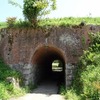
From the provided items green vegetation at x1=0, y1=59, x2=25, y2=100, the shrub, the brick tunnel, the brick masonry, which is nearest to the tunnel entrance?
the brick tunnel

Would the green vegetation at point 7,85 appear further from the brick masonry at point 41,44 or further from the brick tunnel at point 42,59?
the brick tunnel at point 42,59

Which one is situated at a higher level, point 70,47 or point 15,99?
point 70,47

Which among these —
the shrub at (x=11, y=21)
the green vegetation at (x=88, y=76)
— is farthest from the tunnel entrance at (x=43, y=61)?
the shrub at (x=11, y=21)

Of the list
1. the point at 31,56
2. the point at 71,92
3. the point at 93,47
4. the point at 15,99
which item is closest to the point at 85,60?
the point at 93,47

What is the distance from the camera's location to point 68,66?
15.9 m

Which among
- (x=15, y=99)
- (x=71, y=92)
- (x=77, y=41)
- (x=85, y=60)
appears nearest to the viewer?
(x=15, y=99)

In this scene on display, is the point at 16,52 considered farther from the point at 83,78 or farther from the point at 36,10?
the point at 83,78

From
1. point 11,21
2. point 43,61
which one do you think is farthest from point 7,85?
point 43,61

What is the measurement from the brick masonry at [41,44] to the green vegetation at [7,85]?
54 cm

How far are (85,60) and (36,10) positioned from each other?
432 cm

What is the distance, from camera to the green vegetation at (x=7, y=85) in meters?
12.8

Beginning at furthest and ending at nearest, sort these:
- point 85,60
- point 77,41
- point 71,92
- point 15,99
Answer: point 77,41 < point 85,60 < point 71,92 < point 15,99

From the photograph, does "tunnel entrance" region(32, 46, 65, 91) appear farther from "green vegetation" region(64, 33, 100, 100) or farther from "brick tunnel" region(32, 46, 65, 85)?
"green vegetation" region(64, 33, 100, 100)

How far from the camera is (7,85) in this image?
45.2 ft
